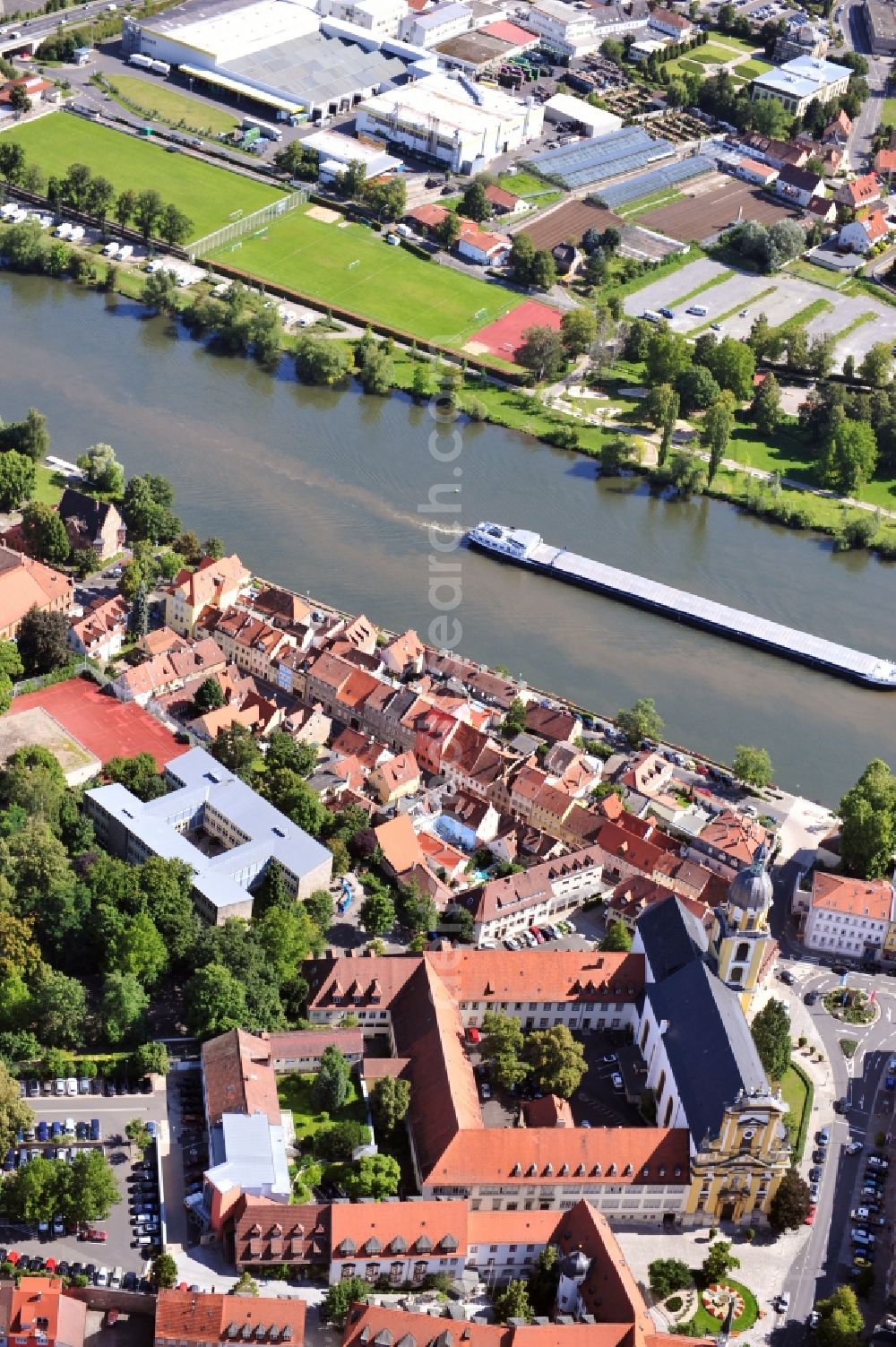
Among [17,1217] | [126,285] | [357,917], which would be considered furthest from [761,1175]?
[126,285]

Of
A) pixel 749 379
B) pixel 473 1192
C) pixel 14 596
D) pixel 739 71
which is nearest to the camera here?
pixel 473 1192

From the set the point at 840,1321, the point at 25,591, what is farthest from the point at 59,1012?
the point at 840,1321

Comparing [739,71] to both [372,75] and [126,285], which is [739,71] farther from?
[126,285]

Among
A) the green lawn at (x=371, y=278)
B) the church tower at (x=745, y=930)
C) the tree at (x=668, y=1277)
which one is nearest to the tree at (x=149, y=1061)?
the tree at (x=668, y=1277)

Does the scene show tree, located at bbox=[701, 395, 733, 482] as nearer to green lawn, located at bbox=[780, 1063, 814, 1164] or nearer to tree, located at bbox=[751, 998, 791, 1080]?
tree, located at bbox=[751, 998, 791, 1080]

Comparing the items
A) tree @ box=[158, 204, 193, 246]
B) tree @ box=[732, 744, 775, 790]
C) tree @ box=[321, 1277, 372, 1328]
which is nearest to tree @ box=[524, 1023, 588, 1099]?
tree @ box=[321, 1277, 372, 1328]

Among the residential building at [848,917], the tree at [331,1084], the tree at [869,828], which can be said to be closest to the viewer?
the tree at [331,1084]

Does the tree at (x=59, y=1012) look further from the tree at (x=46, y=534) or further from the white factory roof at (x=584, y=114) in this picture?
the white factory roof at (x=584, y=114)
